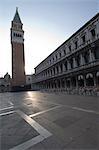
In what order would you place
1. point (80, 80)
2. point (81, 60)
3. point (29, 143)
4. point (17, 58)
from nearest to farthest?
point (29, 143) → point (81, 60) → point (80, 80) → point (17, 58)

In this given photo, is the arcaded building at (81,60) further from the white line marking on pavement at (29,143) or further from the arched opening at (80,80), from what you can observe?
the white line marking on pavement at (29,143)

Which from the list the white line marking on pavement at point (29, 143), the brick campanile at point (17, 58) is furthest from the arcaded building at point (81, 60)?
the brick campanile at point (17, 58)

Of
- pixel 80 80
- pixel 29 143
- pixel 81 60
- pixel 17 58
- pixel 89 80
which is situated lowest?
pixel 29 143

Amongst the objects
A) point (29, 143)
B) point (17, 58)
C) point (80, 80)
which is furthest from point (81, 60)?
point (17, 58)

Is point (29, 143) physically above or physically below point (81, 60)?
below

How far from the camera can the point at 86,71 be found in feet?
85.4

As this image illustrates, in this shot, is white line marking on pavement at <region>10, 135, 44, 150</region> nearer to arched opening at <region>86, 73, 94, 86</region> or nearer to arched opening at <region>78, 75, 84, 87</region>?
arched opening at <region>86, 73, 94, 86</region>

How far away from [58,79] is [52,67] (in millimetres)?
6682

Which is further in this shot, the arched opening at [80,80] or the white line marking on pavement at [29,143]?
the arched opening at [80,80]

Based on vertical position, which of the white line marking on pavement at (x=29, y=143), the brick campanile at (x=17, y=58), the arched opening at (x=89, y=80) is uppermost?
the brick campanile at (x=17, y=58)

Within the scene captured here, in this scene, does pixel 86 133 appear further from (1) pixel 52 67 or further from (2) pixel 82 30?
(1) pixel 52 67

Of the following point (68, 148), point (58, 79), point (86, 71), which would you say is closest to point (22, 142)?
point (68, 148)

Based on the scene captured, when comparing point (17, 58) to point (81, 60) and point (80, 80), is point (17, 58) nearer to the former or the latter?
point (80, 80)

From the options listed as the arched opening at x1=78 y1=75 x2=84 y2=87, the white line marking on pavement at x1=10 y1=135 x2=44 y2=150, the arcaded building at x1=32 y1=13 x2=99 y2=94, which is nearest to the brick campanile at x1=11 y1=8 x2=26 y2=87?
the arcaded building at x1=32 y1=13 x2=99 y2=94
